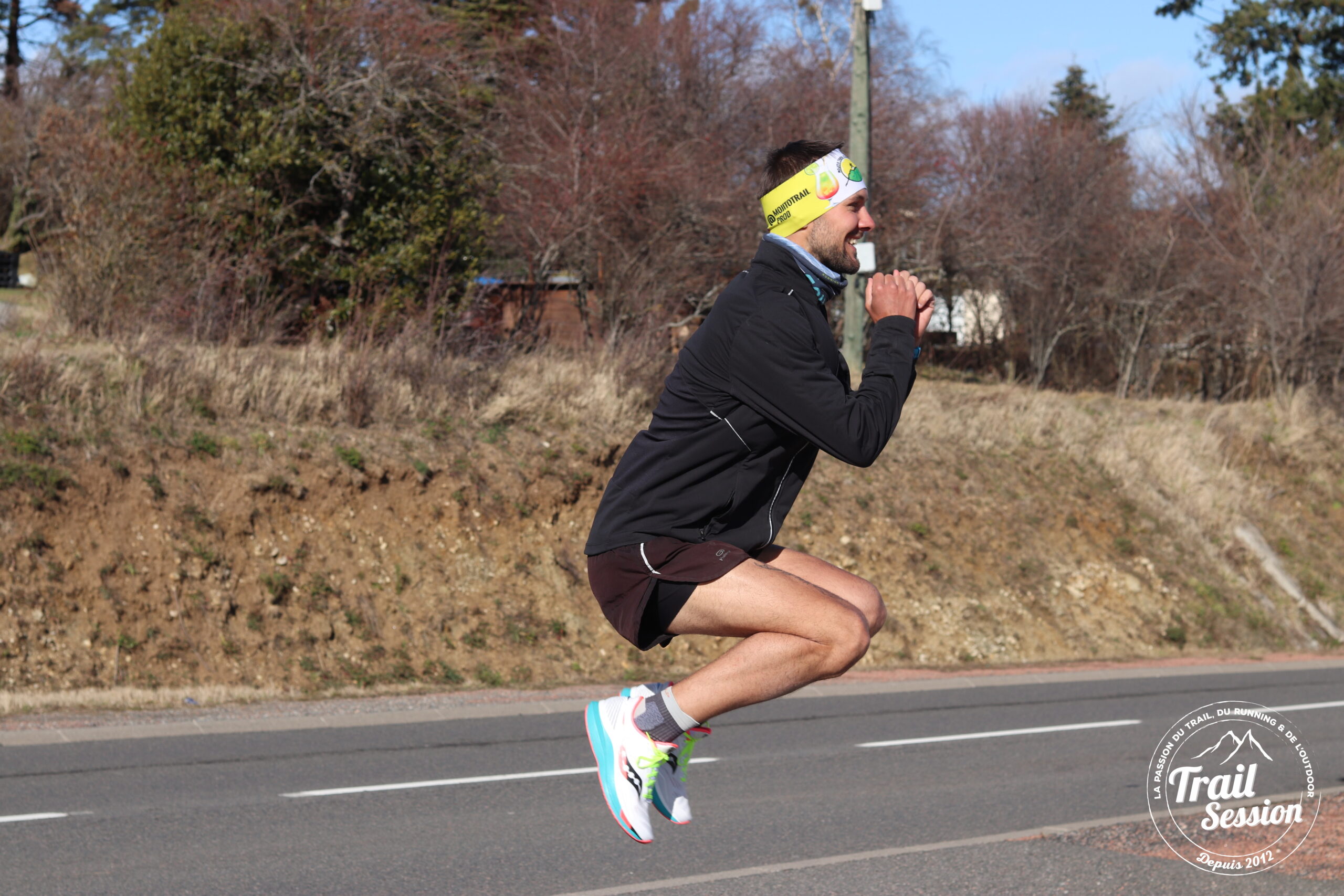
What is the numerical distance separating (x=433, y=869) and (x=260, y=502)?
29.5ft

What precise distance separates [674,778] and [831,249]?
1.56 meters

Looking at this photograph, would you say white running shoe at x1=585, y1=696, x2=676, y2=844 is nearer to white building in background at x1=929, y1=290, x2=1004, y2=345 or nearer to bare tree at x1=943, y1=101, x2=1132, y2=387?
bare tree at x1=943, y1=101, x2=1132, y2=387

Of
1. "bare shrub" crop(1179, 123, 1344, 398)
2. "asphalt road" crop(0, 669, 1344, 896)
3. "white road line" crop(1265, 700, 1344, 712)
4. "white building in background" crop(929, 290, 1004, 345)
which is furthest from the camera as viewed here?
"white building in background" crop(929, 290, 1004, 345)

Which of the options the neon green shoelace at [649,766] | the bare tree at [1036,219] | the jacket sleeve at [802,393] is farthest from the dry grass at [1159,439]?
the jacket sleeve at [802,393]

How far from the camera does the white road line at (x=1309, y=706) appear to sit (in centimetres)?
1374

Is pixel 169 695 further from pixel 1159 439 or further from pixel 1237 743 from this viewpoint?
pixel 1159 439

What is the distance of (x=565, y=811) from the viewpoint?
27.6 feet

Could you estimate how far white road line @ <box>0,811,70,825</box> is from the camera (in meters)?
7.80

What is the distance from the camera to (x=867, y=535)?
19844 mm

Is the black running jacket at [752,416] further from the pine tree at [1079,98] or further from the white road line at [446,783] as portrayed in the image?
the pine tree at [1079,98]

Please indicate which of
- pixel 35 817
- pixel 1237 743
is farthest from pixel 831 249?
pixel 1237 743

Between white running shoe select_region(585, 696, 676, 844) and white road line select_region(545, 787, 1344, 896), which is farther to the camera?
white road line select_region(545, 787, 1344, 896)

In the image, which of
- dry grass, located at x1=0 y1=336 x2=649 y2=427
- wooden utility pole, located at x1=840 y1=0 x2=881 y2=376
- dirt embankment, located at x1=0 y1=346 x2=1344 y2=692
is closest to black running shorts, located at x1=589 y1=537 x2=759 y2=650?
dirt embankment, located at x1=0 y1=346 x2=1344 y2=692

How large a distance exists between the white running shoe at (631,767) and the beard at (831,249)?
4.43ft
